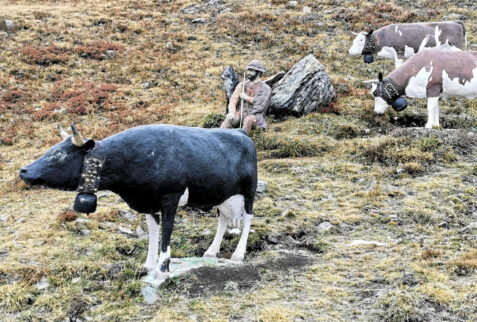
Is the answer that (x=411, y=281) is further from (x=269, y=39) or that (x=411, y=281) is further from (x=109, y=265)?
(x=269, y=39)

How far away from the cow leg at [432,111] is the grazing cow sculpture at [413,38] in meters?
4.51

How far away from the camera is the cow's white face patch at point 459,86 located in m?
13.0

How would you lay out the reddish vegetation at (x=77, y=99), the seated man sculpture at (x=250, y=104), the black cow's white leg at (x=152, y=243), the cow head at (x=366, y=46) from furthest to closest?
1. the cow head at (x=366, y=46)
2. the reddish vegetation at (x=77, y=99)
3. the seated man sculpture at (x=250, y=104)
4. the black cow's white leg at (x=152, y=243)

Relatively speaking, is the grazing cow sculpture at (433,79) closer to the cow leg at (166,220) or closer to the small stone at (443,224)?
the small stone at (443,224)

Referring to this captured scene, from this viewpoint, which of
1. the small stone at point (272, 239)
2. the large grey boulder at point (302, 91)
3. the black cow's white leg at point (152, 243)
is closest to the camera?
the black cow's white leg at point (152, 243)

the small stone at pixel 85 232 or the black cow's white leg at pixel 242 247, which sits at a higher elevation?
the black cow's white leg at pixel 242 247

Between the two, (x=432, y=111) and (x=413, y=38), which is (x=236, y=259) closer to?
(x=432, y=111)

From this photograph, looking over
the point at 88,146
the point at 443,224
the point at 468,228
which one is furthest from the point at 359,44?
the point at 88,146

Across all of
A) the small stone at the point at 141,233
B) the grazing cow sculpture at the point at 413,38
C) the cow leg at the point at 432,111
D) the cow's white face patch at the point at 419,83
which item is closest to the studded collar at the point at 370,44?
the grazing cow sculpture at the point at 413,38

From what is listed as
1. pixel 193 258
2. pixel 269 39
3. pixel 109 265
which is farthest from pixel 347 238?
pixel 269 39

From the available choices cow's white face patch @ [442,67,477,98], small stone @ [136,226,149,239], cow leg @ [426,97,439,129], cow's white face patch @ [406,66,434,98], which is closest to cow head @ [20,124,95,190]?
small stone @ [136,226,149,239]

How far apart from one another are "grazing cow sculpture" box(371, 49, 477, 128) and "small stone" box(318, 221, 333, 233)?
613cm

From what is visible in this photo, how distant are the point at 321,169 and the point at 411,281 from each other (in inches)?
224

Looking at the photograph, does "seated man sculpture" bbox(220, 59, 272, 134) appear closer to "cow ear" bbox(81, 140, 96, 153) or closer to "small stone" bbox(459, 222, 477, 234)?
"small stone" bbox(459, 222, 477, 234)
